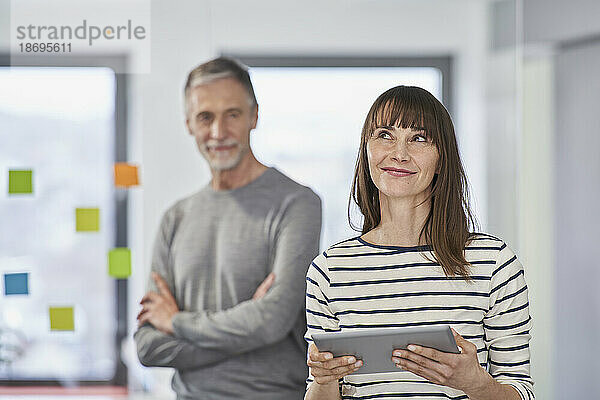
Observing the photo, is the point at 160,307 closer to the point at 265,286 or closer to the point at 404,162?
the point at 265,286

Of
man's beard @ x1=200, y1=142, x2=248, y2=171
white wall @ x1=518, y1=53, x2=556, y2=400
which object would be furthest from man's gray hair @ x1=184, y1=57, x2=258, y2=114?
white wall @ x1=518, y1=53, x2=556, y2=400

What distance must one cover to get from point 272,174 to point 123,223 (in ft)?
1.38

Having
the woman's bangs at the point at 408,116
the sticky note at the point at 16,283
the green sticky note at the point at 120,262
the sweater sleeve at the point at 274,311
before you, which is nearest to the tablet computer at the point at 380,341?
the woman's bangs at the point at 408,116

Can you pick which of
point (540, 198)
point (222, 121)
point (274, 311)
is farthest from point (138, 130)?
point (540, 198)

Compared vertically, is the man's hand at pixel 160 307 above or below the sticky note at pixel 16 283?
below

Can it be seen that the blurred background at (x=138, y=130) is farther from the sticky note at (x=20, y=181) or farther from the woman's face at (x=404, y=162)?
the woman's face at (x=404, y=162)

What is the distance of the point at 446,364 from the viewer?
1378 millimetres

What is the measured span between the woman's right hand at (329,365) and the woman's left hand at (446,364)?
8 cm

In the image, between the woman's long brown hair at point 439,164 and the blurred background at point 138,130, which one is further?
the blurred background at point 138,130

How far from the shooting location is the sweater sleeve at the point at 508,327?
1494mm

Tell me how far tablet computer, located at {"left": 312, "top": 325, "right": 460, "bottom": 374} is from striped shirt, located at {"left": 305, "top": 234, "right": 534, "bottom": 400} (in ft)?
0.38

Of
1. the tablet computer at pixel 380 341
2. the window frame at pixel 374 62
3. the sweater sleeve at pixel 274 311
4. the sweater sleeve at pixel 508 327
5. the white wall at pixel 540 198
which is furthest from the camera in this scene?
the white wall at pixel 540 198

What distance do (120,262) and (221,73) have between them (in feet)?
1.89

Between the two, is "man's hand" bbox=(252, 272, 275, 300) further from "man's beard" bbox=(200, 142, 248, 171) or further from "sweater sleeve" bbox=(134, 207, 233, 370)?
"man's beard" bbox=(200, 142, 248, 171)
